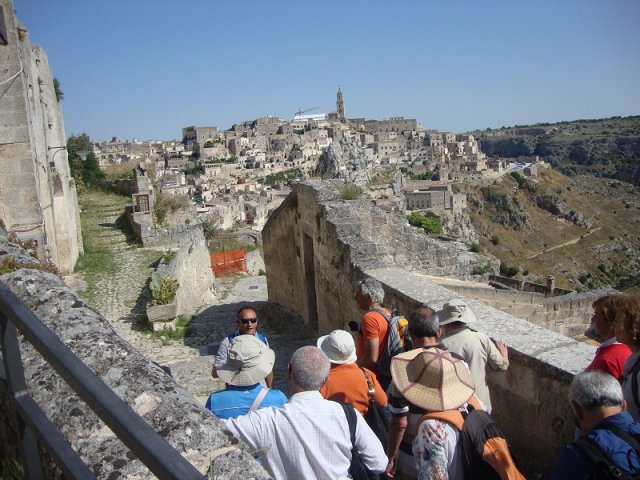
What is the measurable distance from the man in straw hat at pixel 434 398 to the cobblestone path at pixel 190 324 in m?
4.11

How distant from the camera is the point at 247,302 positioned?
14047mm

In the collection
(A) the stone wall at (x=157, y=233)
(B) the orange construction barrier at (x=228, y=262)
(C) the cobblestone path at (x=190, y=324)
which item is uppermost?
(A) the stone wall at (x=157, y=233)

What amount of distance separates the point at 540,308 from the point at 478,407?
16.2 feet

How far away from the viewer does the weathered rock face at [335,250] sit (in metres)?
6.84

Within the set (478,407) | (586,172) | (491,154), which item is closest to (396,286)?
(478,407)

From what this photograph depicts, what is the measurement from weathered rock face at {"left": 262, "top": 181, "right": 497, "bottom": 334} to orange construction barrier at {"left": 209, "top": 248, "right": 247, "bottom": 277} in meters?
9.10

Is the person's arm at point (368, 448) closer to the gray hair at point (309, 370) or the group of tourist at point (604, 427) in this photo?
the gray hair at point (309, 370)

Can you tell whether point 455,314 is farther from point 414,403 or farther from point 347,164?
point 347,164

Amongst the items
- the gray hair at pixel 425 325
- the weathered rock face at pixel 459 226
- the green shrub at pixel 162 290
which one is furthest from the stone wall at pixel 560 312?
the weathered rock face at pixel 459 226

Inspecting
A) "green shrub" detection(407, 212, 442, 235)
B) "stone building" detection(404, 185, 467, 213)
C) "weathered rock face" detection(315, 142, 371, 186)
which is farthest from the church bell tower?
"green shrub" detection(407, 212, 442, 235)

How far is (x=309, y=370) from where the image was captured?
8.96ft

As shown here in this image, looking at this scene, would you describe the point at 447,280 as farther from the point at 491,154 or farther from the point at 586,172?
the point at 491,154

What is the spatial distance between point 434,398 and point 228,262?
18.7 metres

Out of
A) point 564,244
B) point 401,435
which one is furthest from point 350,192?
point 564,244
